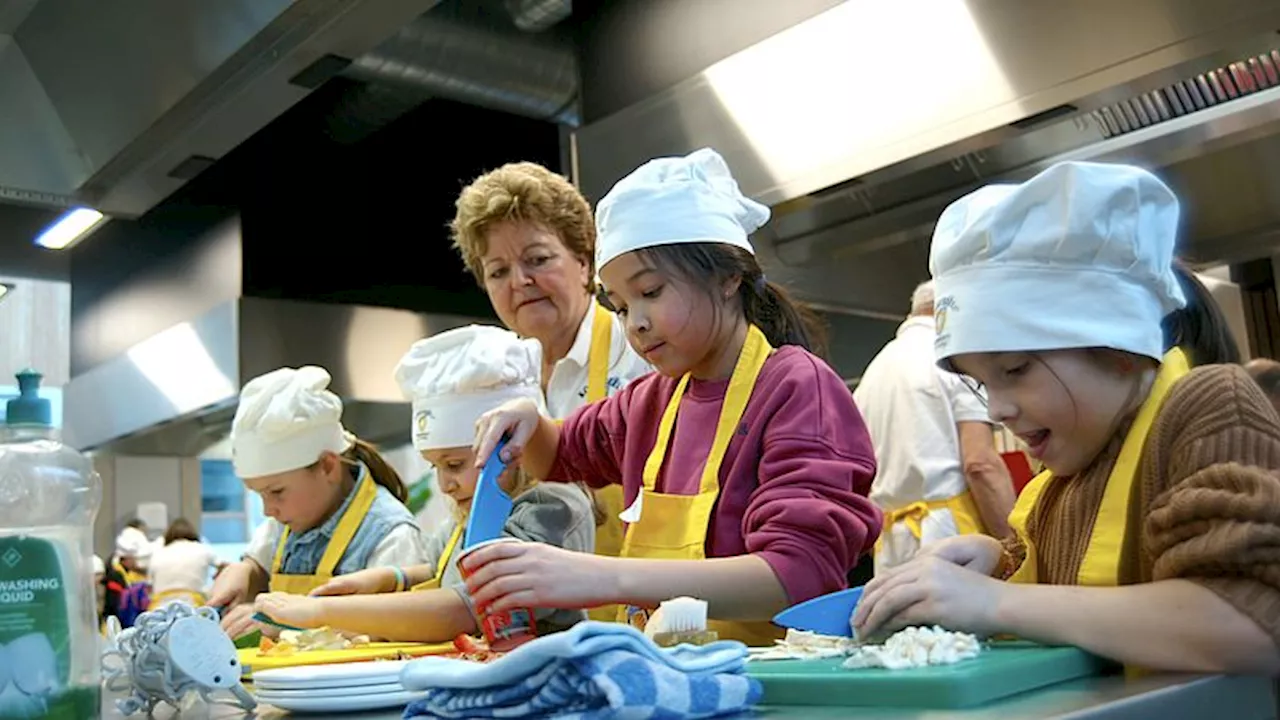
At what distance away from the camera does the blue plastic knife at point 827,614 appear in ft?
2.86

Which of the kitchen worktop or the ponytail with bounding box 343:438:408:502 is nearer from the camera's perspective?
the kitchen worktop

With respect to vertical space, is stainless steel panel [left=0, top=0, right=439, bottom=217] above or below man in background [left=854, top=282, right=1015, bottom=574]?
above

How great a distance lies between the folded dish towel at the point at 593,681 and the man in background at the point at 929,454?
65.4 inches

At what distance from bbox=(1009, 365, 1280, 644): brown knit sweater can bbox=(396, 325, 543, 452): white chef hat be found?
765 mm

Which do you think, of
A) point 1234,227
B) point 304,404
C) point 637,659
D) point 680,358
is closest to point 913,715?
point 637,659

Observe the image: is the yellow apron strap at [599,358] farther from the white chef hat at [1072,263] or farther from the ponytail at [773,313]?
the white chef hat at [1072,263]

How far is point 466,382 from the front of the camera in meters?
1.52

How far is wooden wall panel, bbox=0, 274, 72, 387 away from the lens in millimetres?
2623

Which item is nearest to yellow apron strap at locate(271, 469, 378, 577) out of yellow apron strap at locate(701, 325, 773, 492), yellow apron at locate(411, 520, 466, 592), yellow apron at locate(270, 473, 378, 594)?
yellow apron at locate(270, 473, 378, 594)

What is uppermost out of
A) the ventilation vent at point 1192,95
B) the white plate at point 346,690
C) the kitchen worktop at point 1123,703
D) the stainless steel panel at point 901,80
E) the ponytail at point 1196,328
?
the stainless steel panel at point 901,80

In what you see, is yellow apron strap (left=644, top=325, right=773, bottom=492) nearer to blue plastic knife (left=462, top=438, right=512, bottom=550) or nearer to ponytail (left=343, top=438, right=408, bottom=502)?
blue plastic knife (left=462, top=438, right=512, bottom=550)

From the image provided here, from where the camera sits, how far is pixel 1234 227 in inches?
88.5

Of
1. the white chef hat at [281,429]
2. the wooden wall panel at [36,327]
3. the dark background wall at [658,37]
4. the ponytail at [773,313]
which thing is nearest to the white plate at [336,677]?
the ponytail at [773,313]

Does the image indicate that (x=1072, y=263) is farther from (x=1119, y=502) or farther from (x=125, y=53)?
(x=125, y=53)
